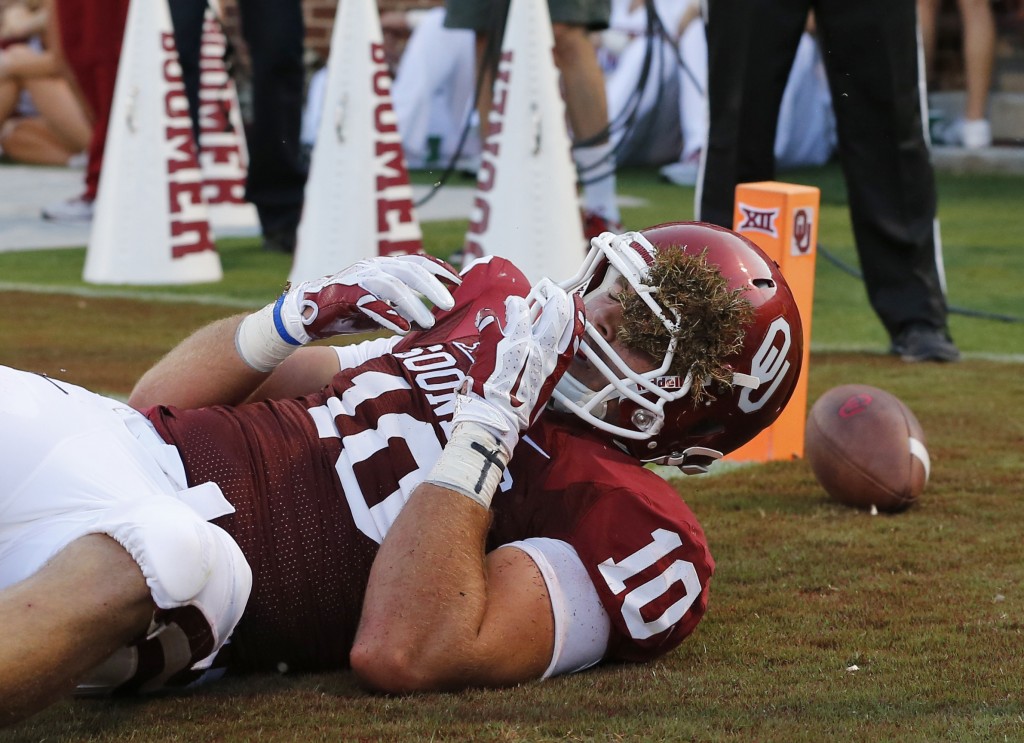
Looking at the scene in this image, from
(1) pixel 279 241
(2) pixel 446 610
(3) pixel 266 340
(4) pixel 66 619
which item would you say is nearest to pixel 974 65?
(1) pixel 279 241

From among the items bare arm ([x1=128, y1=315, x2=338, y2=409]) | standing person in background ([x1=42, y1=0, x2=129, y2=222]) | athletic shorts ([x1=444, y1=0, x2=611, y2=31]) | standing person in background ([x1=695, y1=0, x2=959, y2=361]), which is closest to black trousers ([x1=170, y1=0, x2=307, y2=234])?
athletic shorts ([x1=444, y1=0, x2=611, y2=31])

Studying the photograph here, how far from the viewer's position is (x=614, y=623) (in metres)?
2.36

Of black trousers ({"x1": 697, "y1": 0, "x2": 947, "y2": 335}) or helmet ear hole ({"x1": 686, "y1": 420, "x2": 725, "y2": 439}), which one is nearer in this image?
helmet ear hole ({"x1": 686, "y1": 420, "x2": 725, "y2": 439})

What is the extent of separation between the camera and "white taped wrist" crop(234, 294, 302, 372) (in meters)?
2.73

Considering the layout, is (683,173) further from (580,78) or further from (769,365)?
(769,365)

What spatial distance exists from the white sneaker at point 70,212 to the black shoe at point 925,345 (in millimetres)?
4703

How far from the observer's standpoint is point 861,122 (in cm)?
501

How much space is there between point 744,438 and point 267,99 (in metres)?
4.85

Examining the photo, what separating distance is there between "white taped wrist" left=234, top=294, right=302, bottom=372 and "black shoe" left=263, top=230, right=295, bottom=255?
4427 mm

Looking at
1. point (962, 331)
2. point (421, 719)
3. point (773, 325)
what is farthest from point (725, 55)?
point (421, 719)

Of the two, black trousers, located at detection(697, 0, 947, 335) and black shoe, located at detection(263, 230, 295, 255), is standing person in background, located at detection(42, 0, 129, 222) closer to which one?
black shoe, located at detection(263, 230, 295, 255)

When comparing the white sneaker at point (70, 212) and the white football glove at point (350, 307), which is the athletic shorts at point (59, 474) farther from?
the white sneaker at point (70, 212)

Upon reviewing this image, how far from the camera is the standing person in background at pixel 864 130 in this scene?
15.8 feet

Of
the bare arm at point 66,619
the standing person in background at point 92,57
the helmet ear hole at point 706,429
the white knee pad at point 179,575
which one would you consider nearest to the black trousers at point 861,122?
the helmet ear hole at point 706,429
